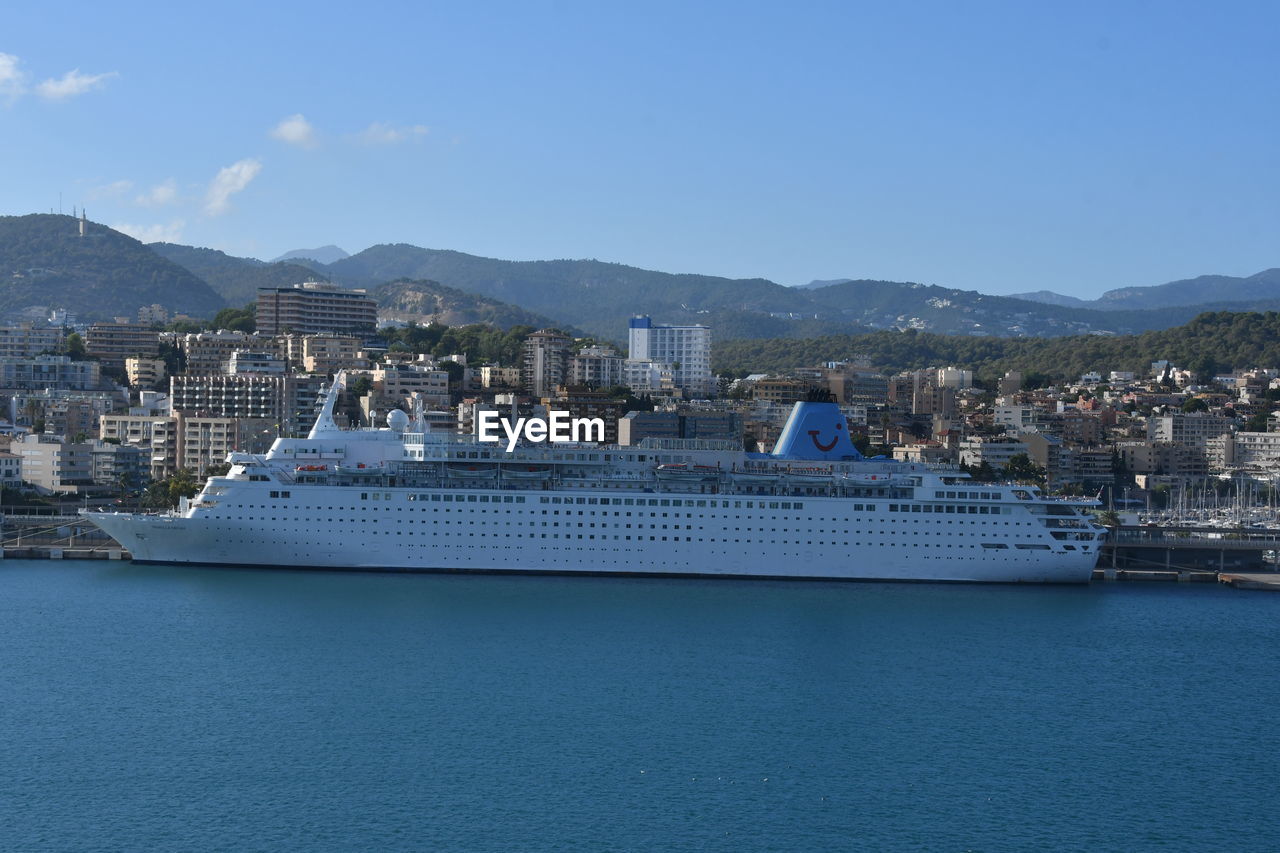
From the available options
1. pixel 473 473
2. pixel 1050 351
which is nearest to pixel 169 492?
pixel 473 473

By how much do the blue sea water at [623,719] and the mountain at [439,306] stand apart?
379 ft

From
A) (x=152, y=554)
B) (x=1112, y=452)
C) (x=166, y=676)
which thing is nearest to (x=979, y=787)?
(x=166, y=676)

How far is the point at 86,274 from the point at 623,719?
126033 mm

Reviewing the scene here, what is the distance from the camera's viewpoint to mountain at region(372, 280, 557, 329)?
14825 cm

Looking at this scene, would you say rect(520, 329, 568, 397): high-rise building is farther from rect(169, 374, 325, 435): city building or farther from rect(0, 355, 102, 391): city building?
rect(0, 355, 102, 391): city building

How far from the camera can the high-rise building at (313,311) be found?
267ft

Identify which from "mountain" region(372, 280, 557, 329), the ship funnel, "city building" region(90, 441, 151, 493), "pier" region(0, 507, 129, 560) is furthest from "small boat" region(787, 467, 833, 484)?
"mountain" region(372, 280, 557, 329)

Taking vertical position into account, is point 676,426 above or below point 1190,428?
above

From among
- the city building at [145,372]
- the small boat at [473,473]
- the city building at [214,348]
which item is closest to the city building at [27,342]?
the city building at [145,372]

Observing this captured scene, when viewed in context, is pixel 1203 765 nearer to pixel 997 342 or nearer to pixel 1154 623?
pixel 1154 623

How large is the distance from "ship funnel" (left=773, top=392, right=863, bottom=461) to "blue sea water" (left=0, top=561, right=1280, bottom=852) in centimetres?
491

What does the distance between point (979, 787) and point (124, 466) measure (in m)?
37.0

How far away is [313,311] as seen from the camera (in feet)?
272

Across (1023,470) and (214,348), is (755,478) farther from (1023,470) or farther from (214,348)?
(214,348)
